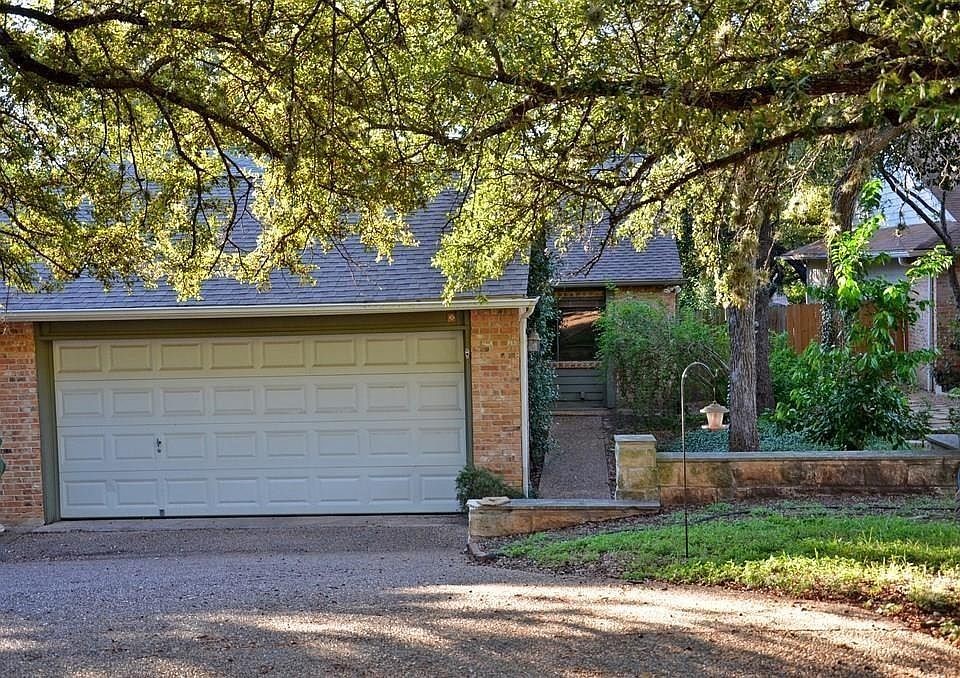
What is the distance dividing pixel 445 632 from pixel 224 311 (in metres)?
7.61

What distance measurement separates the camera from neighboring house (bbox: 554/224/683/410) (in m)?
22.1

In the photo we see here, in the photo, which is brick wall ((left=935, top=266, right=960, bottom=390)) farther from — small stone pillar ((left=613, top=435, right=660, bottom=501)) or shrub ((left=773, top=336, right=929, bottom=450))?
small stone pillar ((left=613, top=435, right=660, bottom=501))

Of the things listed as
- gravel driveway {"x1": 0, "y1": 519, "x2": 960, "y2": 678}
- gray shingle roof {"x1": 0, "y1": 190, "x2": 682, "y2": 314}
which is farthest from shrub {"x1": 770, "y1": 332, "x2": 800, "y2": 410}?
gravel driveway {"x1": 0, "y1": 519, "x2": 960, "y2": 678}

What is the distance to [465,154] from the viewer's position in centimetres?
823

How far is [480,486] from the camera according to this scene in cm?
1263

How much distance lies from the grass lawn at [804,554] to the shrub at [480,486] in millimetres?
2108

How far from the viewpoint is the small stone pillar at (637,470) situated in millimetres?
10922

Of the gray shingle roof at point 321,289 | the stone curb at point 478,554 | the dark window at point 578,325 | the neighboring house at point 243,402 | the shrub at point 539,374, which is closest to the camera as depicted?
the stone curb at point 478,554

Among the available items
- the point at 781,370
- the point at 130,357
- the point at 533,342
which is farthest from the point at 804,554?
the point at 781,370

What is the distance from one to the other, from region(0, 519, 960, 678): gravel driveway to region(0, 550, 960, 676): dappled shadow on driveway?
12 millimetres

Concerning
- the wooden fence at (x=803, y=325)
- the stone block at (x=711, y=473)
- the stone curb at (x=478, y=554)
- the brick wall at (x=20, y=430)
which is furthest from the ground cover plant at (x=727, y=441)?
the brick wall at (x=20, y=430)

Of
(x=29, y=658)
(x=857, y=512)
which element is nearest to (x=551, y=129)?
(x=857, y=512)

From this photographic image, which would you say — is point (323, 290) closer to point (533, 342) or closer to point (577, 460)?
point (533, 342)

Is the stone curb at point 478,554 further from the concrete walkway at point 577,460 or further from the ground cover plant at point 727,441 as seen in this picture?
the ground cover plant at point 727,441
